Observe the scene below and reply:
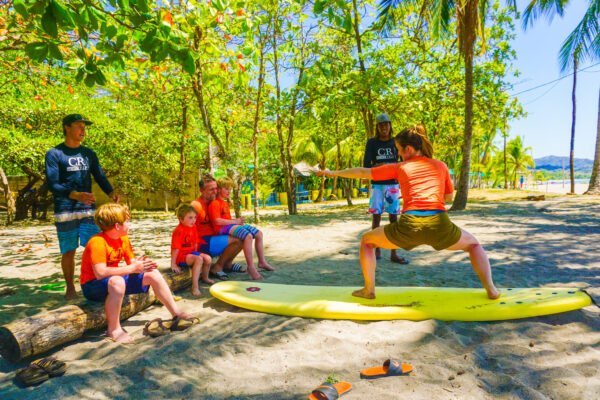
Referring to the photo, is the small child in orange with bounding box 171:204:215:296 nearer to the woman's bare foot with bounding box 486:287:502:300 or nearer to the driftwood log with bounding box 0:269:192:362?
the driftwood log with bounding box 0:269:192:362

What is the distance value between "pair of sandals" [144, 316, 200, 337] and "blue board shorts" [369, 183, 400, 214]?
2732 mm

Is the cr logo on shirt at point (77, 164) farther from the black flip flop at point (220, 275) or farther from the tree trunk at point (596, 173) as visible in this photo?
the tree trunk at point (596, 173)

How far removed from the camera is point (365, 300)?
10.2ft

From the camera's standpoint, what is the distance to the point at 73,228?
3.47 meters

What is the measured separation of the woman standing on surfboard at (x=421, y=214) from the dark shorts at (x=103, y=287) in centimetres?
199

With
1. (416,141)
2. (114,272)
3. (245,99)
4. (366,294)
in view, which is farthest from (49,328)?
(245,99)

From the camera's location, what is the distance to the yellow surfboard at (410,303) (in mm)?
2732

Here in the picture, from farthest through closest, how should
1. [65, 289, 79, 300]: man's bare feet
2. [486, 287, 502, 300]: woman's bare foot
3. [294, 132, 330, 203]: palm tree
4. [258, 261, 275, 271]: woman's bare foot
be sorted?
[294, 132, 330, 203]: palm tree → [258, 261, 275, 271]: woman's bare foot → [65, 289, 79, 300]: man's bare feet → [486, 287, 502, 300]: woman's bare foot

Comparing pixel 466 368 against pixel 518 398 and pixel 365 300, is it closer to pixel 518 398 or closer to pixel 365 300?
pixel 518 398

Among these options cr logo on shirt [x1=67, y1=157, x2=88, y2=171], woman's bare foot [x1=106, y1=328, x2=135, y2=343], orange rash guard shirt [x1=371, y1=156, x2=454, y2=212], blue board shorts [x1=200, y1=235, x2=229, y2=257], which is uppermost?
cr logo on shirt [x1=67, y1=157, x2=88, y2=171]

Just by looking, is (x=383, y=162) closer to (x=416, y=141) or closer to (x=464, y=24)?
(x=416, y=141)

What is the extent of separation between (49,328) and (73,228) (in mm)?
1289

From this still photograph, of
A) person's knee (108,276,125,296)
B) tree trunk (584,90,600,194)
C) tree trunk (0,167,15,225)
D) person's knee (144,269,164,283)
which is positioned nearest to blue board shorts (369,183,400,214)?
person's knee (144,269,164,283)

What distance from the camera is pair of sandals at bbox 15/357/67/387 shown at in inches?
81.0
